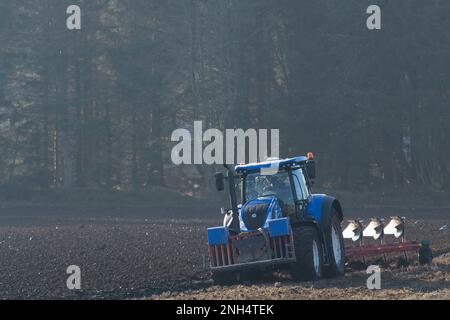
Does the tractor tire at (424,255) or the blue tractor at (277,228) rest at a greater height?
the blue tractor at (277,228)

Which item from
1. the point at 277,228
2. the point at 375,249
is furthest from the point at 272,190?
the point at 375,249

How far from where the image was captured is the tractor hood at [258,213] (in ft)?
51.3

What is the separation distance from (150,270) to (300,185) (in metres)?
3.36

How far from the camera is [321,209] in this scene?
54.2ft

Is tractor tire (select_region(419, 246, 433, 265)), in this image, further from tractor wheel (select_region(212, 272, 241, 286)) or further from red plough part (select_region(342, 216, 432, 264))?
tractor wheel (select_region(212, 272, 241, 286))

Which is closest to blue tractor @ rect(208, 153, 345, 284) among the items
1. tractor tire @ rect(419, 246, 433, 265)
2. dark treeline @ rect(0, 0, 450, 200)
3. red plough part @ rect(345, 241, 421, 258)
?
red plough part @ rect(345, 241, 421, 258)

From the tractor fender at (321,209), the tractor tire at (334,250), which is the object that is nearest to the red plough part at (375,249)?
the tractor tire at (334,250)

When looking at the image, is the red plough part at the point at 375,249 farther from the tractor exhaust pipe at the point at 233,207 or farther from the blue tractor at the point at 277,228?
the tractor exhaust pipe at the point at 233,207

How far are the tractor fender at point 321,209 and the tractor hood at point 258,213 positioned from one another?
786mm

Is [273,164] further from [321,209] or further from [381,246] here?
[381,246]

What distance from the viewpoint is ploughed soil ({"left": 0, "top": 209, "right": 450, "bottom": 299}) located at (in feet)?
45.5

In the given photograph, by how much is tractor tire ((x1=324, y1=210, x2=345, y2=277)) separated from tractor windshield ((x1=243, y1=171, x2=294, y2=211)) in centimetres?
99
